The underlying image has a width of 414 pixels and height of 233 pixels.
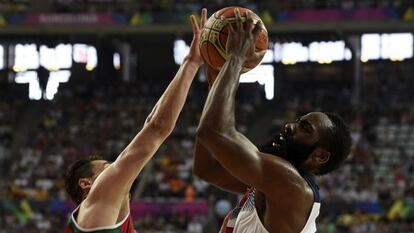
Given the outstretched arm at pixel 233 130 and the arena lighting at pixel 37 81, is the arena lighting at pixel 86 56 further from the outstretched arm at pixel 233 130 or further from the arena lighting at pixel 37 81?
the outstretched arm at pixel 233 130

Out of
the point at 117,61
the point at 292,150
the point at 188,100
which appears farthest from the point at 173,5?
the point at 292,150

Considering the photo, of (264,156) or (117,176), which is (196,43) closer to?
(117,176)

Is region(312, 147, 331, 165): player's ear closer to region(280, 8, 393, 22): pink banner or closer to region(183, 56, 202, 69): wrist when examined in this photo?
region(183, 56, 202, 69): wrist

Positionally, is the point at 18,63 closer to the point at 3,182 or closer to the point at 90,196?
the point at 3,182

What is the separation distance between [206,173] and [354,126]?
2007 centimetres

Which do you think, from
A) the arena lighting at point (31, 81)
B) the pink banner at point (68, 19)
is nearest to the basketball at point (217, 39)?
the pink banner at point (68, 19)

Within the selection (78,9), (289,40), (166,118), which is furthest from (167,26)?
(166,118)

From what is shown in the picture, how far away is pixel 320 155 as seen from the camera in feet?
11.3

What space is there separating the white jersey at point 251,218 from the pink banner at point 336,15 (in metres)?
21.5

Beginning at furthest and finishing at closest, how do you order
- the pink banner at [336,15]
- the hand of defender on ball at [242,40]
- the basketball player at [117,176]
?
the pink banner at [336,15] < the basketball player at [117,176] < the hand of defender on ball at [242,40]

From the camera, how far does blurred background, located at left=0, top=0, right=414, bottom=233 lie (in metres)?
19.7

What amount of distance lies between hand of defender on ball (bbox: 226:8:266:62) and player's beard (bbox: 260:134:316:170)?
16.4 inches

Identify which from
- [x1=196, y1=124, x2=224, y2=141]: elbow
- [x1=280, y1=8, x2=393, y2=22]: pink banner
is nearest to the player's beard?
[x1=196, y1=124, x2=224, y2=141]: elbow

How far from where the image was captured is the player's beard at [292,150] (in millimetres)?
3438
